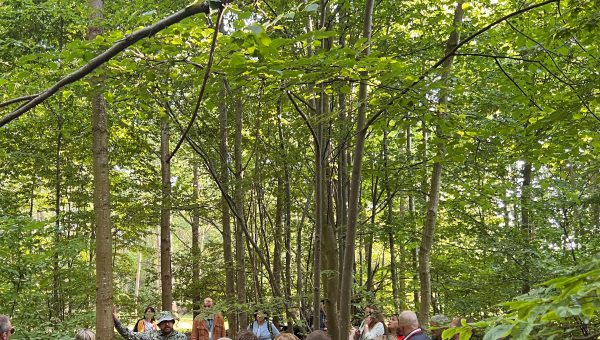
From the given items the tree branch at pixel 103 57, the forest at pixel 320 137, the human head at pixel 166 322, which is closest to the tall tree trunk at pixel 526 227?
the forest at pixel 320 137

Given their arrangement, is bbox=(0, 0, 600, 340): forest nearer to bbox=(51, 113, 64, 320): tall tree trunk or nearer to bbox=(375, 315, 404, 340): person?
bbox=(51, 113, 64, 320): tall tree trunk

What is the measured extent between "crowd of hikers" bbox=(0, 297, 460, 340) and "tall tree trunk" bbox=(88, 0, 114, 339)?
0.26 meters

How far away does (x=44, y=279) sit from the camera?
7.65m

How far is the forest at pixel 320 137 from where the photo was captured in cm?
317

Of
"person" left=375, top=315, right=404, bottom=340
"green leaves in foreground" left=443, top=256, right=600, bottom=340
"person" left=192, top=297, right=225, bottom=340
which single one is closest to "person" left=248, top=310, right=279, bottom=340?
"person" left=192, top=297, right=225, bottom=340

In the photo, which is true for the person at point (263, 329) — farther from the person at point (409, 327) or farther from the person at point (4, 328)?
the person at point (4, 328)

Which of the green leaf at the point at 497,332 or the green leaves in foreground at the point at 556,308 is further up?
the green leaves in foreground at the point at 556,308

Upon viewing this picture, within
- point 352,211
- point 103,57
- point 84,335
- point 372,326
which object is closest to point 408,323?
point 352,211

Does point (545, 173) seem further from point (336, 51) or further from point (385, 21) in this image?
point (336, 51)

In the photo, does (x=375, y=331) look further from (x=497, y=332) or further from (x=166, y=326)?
(x=497, y=332)

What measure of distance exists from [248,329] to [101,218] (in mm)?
1804

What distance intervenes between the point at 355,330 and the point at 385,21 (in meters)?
5.27

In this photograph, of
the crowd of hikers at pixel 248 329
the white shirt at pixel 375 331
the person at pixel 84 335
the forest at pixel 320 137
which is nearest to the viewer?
the forest at pixel 320 137

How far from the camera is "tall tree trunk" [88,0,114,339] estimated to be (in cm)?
440
